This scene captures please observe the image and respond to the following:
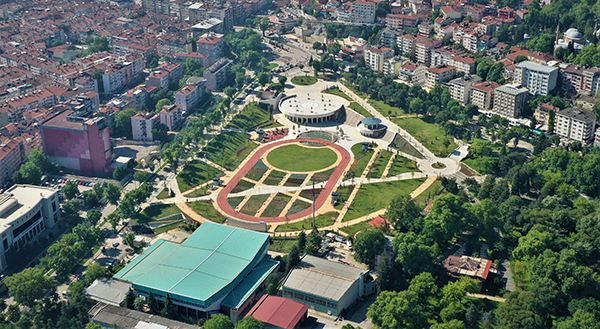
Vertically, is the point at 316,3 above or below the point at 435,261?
above

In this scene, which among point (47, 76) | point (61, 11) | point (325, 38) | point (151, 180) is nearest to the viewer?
point (151, 180)

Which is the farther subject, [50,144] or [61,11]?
[61,11]

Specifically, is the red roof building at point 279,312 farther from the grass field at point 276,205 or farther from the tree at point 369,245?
the grass field at point 276,205

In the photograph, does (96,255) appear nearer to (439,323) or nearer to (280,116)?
(439,323)

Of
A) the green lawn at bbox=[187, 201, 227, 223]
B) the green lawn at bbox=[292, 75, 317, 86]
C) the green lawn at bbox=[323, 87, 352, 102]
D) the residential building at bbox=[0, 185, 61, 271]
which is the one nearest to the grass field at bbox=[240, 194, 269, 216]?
the green lawn at bbox=[187, 201, 227, 223]

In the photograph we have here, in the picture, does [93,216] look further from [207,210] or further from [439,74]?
[439,74]

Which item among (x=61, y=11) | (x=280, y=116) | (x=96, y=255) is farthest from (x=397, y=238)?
(x=61, y=11)

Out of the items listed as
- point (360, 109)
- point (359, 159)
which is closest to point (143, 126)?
point (359, 159)
